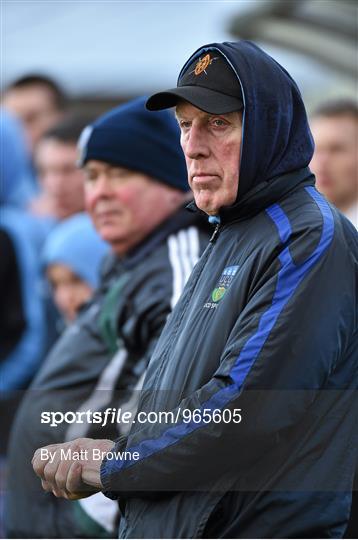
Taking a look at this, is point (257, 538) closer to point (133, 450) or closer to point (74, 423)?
point (133, 450)

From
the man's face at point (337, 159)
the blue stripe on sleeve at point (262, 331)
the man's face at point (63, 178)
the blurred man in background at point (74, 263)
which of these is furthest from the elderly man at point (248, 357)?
the man's face at point (63, 178)

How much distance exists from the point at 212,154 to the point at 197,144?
1.5 inches

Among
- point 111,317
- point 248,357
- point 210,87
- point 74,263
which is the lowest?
point 74,263

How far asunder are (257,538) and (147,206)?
1734 millimetres

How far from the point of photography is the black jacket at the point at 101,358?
12.4 feet

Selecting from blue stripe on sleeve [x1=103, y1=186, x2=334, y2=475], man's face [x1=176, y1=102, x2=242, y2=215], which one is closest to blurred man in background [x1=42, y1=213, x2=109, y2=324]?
man's face [x1=176, y1=102, x2=242, y2=215]

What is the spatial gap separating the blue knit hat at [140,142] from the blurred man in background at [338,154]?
0.81 metres

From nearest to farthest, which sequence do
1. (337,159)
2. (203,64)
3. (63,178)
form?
(203,64), (337,159), (63,178)

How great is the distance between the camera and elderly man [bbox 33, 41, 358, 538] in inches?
98.4

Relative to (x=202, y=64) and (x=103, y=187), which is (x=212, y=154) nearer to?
(x=202, y=64)

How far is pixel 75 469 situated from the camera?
2.70 meters

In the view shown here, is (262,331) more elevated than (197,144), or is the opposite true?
(197,144)

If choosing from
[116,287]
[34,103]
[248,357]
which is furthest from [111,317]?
[34,103]

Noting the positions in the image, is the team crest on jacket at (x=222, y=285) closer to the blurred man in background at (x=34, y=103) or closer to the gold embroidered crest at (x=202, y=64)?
the gold embroidered crest at (x=202, y=64)
